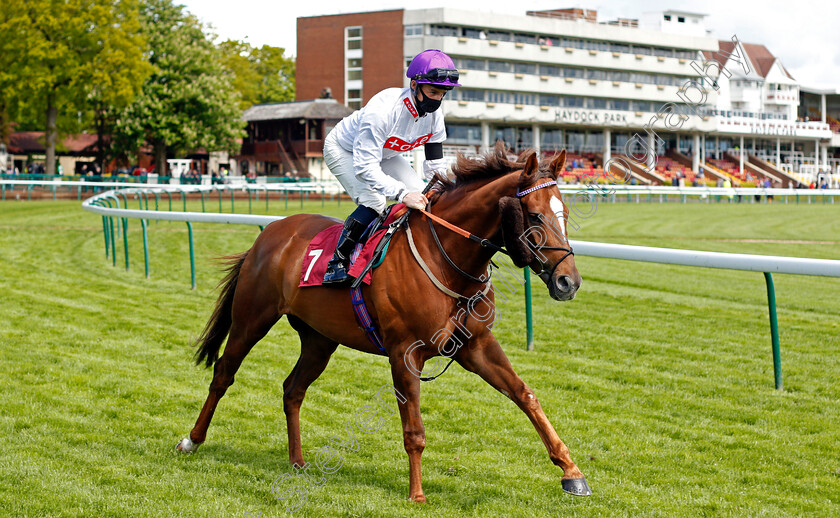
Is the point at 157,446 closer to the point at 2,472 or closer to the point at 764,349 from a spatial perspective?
the point at 2,472

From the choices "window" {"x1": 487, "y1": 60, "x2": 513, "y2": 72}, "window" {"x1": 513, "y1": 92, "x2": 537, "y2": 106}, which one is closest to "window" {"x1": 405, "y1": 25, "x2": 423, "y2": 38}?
"window" {"x1": 487, "y1": 60, "x2": 513, "y2": 72}

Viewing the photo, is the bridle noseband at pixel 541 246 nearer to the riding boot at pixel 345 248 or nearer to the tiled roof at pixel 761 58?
the riding boot at pixel 345 248

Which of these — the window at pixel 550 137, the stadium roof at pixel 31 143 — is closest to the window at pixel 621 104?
the window at pixel 550 137

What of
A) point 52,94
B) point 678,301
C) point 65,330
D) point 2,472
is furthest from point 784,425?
point 52,94

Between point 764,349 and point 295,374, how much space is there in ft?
13.9

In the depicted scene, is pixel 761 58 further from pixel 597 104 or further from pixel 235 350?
pixel 235 350

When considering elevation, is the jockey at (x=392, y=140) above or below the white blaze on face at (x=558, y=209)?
above

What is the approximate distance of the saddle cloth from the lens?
165 inches

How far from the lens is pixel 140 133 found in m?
42.5

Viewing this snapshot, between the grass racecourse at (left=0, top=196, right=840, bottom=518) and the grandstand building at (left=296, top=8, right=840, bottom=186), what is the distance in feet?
153

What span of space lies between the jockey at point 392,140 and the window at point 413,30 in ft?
179

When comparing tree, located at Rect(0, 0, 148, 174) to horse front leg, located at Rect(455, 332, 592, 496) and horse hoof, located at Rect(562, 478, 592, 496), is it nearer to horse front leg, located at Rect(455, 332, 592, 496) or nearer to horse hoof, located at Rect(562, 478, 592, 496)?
horse front leg, located at Rect(455, 332, 592, 496)

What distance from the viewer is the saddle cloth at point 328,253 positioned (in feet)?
13.8

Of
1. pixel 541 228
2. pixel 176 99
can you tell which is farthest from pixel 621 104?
pixel 541 228
